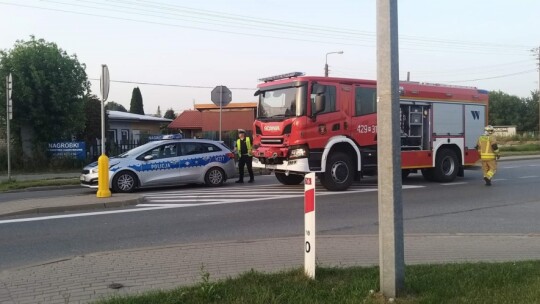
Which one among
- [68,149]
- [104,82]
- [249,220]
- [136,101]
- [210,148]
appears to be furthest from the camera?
[136,101]

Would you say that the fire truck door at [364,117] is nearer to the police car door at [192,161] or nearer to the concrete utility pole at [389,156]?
the police car door at [192,161]

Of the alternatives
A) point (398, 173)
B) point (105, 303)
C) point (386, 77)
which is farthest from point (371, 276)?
point (105, 303)

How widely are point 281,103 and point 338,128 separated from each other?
1776 mm

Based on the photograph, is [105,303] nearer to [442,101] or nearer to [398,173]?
[398,173]

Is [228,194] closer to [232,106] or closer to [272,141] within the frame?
[272,141]

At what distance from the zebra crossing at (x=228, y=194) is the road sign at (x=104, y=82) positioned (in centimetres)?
278

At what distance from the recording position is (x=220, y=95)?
1956cm

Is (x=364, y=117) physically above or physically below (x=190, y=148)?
above

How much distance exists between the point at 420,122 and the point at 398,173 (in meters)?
12.6

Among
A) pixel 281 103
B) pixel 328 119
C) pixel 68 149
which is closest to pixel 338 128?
pixel 328 119

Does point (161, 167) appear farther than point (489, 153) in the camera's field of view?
No

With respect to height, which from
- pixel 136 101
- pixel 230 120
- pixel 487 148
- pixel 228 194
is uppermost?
pixel 136 101

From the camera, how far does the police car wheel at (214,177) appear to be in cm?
1648

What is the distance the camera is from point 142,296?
493 cm
